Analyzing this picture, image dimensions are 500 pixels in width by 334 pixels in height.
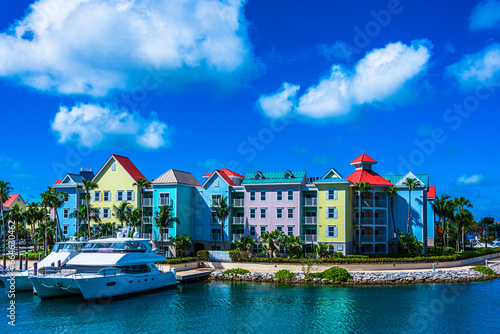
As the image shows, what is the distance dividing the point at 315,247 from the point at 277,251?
4.97 meters

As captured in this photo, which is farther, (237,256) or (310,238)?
(310,238)

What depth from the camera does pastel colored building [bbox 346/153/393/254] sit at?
57.9 m

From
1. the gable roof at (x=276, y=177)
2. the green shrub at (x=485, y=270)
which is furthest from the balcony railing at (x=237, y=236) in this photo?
the green shrub at (x=485, y=270)

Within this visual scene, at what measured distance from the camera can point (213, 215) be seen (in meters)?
62.2

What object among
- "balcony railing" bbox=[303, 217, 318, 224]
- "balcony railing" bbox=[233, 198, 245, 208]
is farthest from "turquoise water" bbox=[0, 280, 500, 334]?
"balcony railing" bbox=[233, 198, 245, 208]

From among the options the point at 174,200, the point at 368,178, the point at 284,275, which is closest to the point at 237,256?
the point at 284,275

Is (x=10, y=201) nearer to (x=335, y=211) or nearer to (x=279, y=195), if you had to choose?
(x=279, y=195)

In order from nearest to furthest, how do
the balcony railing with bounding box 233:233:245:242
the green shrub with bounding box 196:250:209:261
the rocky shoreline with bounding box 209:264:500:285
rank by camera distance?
the rocky shoreline with bounding box 209:264:500:285, the green shrub with bounding box 196:250:209:261, the balcony railing with bounding box 233:233:245:242

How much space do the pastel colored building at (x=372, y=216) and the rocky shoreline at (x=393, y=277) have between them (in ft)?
32.9

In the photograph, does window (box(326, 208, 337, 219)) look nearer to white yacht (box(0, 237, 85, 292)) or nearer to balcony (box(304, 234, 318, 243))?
balcony (box(304, 234, 318, 243))

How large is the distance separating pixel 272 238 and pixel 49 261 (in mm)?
24984

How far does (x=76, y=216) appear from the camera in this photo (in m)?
64.2

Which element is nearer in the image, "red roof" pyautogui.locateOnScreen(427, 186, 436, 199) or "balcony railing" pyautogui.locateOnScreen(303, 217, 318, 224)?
"balcony railing" pyautogui.locateOnScreen(303, 217, 318, 224)

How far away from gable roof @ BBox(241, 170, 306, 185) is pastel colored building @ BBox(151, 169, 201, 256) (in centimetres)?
818
